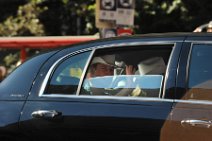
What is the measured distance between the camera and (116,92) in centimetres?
413

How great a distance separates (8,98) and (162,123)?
52.0 inches

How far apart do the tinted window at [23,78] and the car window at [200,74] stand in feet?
3.90

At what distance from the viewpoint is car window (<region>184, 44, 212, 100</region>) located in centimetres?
384

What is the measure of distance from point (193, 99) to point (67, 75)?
1.03 metres

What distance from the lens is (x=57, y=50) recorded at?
14.8ft

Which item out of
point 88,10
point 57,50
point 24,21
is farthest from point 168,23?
point 57,50

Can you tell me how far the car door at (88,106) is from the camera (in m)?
3.88

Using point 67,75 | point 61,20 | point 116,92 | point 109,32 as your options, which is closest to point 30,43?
point 109,32

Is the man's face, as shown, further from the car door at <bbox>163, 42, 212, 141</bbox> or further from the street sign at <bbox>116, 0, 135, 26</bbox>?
the street sign at <bbox>116, 0, 135, 26</bbox>

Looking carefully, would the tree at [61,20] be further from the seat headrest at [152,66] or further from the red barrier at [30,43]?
the seat headrest at [152,66]

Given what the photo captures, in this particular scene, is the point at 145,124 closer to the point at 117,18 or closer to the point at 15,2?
the point at 117,18

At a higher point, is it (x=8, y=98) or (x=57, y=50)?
(x=57, y=50)

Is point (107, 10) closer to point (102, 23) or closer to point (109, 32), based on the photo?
point (102, 23)

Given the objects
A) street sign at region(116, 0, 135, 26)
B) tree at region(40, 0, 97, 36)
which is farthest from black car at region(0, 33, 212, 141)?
tree at region(40, 0, 97, 36)
